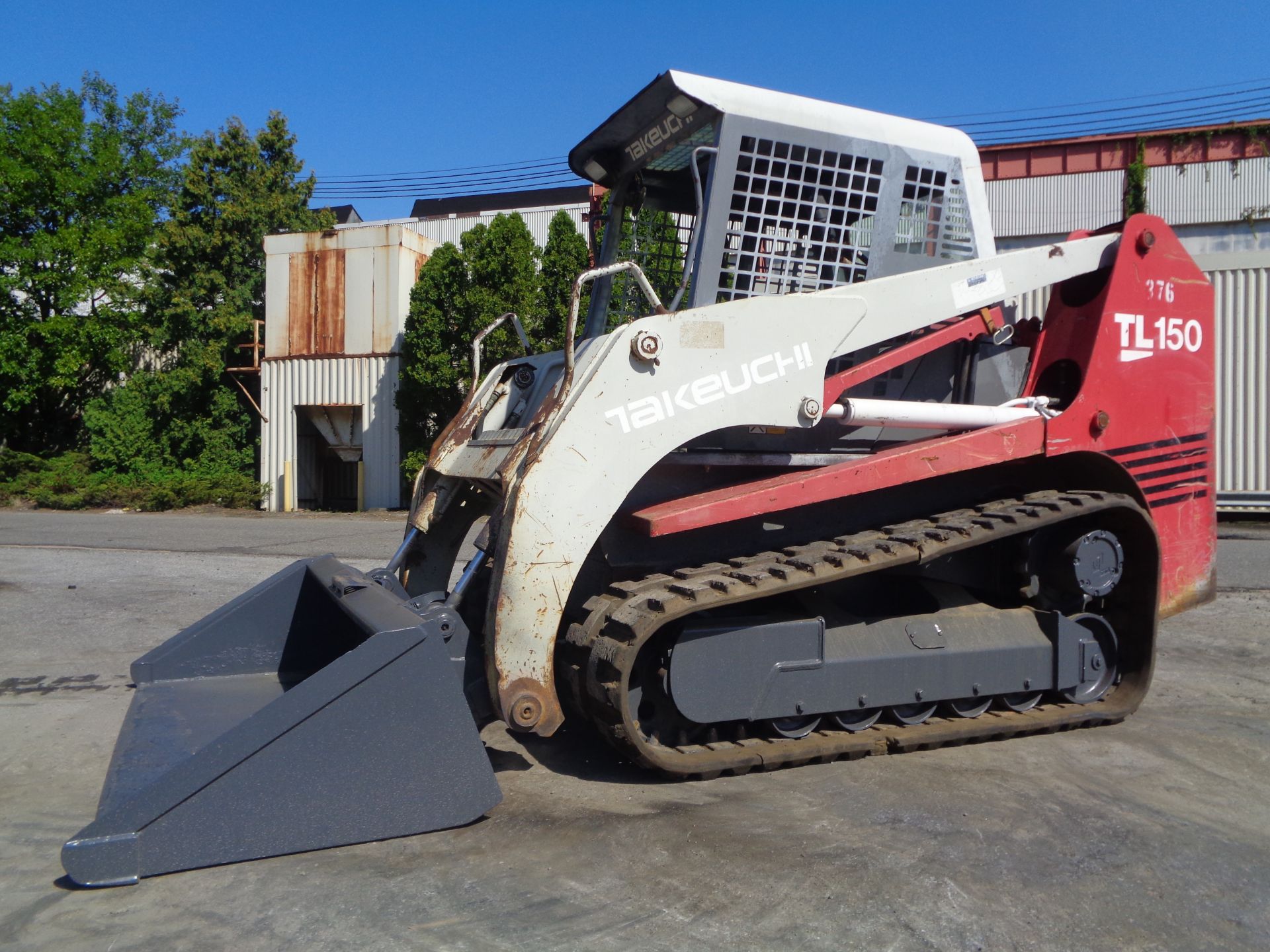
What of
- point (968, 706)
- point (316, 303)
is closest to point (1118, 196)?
point (316, 303)

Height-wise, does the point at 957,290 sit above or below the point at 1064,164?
below

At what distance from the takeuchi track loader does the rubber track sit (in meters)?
0.02

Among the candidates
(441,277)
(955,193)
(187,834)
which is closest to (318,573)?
(187,834)

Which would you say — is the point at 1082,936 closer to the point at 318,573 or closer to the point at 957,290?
the point at 957,290

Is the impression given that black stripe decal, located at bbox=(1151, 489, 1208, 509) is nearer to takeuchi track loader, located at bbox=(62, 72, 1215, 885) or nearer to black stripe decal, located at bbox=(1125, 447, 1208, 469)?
takeuchi track loader, located at bbox=(62, 72, 1215, 885)

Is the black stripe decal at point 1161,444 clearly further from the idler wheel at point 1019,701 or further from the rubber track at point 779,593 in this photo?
the idler wheel at point 1019,701

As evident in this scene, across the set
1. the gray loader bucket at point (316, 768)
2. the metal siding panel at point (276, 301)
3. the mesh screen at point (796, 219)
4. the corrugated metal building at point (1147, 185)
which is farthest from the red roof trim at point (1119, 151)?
the gray loader bucket at point (316, 768)

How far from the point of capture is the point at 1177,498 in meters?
5.18

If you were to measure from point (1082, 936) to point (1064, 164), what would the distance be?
81.3ft

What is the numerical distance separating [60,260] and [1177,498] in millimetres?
25230

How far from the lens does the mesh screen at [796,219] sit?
14.6ft

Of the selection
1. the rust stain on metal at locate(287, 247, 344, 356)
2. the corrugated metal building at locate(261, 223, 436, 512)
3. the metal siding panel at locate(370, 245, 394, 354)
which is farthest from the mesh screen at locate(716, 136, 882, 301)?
the rust stain on metal at locate(287, 247, 344, 356)

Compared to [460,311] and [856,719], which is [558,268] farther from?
[856,719]

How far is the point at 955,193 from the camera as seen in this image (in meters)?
4.89
